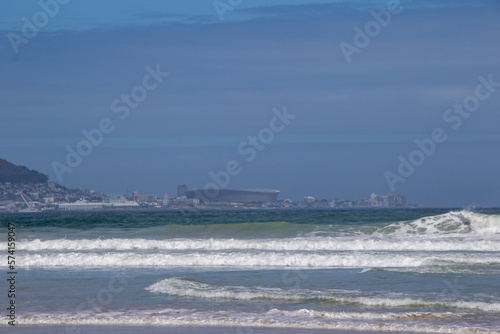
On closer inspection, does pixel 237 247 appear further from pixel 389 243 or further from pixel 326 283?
pixel 326 283

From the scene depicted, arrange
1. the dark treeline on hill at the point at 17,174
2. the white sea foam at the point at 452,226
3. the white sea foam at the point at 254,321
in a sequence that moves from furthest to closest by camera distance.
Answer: the dark treeline on hill at the point at 17,174 → the white sea foam at the point at 452,226 → the white sea foam at the point at 254,321

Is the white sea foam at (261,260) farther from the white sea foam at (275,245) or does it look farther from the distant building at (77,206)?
the distant building at (77,206)

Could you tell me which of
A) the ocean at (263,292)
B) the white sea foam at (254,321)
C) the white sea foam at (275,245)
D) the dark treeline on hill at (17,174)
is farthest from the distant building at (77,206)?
the white sea foam at (254,321)

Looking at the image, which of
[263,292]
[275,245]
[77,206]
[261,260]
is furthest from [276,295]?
[77,206]

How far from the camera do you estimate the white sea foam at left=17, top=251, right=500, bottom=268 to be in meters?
17.1

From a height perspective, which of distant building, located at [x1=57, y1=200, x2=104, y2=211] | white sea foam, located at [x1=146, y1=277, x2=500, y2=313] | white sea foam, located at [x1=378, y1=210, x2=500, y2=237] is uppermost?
Answer: distant building, located at [x1=57, y1=200, x2=104, y2=211]

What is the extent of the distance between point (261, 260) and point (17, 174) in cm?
8299

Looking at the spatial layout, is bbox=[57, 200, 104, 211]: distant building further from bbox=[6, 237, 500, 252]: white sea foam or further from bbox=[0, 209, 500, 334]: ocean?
bbox=[0, 209, 500, 334]: ocean

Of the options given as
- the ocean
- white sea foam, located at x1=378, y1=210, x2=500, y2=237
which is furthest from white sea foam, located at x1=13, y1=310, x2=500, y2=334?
white sea foam, located at x1=378, y1=210, x2=500, y2=237

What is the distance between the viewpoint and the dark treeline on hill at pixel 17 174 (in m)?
89.5

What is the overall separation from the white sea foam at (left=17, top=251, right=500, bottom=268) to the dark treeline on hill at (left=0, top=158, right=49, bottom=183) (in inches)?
2993

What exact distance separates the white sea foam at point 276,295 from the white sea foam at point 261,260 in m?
4.11

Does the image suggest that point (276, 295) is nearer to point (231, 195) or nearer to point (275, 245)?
point (275, 245)

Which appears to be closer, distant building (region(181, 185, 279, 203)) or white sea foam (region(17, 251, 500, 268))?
white sea foam (region(17, 251, 500, 268))
